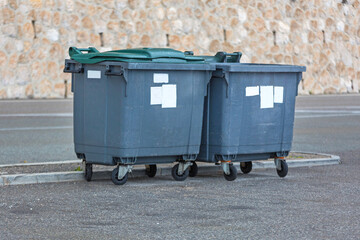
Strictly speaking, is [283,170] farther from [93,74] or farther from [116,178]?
[93,74]

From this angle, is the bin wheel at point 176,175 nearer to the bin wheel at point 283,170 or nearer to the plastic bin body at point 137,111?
the plastic bin body at point 137,111

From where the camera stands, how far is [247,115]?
9633 millimetres

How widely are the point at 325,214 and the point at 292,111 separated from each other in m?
3.04

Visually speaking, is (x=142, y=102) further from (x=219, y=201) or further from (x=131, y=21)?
(x=131, y=21)

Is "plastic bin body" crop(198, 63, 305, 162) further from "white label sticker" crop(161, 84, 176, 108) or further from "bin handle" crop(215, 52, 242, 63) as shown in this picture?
"bin handle" crop(215, 52, 242, 63)

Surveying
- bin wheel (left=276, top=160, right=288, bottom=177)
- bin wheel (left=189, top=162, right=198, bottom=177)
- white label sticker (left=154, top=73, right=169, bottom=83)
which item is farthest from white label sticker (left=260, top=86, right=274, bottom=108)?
white label sticker (left=154, top=73, right=169, bottom=83)

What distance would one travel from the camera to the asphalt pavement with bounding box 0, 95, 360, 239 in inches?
253

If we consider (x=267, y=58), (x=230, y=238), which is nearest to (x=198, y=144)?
(x=230, y=238)

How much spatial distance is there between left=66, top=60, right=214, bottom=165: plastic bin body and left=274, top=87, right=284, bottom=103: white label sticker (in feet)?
3.27

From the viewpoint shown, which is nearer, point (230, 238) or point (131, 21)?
point (230, 238)

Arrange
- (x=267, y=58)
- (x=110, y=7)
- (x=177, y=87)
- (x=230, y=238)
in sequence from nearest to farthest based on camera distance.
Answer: (x=230, y=238) → (x=177, y=87) → (x=110, y=7) → (x=267, y=58)

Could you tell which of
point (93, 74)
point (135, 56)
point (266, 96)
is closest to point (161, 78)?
point (135, 56)

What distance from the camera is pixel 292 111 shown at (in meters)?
10.1

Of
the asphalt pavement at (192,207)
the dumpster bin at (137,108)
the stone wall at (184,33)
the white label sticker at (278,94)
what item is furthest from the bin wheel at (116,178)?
the stone wall at (184,33)
